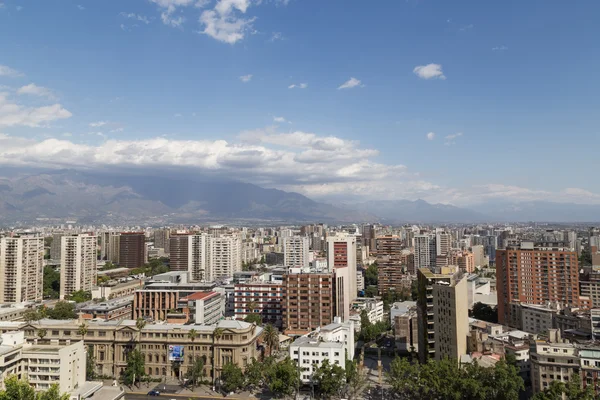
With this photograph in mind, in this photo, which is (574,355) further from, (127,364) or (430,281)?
(127,364)

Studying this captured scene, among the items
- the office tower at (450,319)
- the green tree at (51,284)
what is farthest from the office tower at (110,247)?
the office tower at (450,319)

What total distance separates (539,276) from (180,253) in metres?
67.6

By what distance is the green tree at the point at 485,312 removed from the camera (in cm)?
5492

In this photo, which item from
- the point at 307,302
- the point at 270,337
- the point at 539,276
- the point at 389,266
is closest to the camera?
the point at 270,337

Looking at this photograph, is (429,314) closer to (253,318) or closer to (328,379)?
(328,379)

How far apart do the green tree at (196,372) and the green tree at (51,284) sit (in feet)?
162

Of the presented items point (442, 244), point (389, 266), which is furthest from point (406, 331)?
point (442, 244)

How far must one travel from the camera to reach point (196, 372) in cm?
3419

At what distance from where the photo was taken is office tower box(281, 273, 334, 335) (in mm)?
47469

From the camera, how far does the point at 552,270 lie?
50.3 meters

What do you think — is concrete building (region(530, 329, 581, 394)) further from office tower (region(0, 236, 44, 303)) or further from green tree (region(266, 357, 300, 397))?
office tower (region(0, 236, 44, 303))

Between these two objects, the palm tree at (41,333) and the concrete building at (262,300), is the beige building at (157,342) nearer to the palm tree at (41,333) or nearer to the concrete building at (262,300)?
the palm tree at (41,333)

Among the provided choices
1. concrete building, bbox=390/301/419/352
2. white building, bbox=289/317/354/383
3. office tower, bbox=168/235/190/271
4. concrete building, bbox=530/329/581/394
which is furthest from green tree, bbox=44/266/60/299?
concrete building, bbox=530/329/581/394

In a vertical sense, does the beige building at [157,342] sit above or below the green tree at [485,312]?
above
